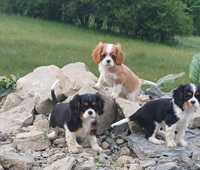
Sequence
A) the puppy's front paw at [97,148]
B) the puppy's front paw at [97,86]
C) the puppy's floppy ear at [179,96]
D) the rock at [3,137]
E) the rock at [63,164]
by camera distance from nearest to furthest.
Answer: the rock at [63,164], the puppy's floppy ear at [179,96], the puppy's front paw at [97,148], the rock at [3,137], the puppy's front paw at [97,86]

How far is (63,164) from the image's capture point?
24.8 feet

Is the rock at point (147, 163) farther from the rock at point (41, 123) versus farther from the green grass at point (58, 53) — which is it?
the green grass at point (58, 53)

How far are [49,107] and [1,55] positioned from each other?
29.2 feet

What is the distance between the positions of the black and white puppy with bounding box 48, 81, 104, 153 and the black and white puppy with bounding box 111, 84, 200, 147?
459 mm

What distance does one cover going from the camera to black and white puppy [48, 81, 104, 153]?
775 centimetres

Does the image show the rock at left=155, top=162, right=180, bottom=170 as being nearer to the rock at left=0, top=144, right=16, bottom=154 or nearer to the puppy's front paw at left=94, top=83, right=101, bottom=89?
the rock at left=0, top=144, right=16, bottom=154

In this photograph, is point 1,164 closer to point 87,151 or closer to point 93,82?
point 87,151

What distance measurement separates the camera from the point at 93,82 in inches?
396

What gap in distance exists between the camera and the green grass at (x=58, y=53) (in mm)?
16969

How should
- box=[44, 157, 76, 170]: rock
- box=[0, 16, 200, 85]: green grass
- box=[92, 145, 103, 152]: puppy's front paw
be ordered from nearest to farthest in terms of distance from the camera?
box=[44, 157, 76, 170]: rock, box=[92, 145, 103, 152]: puppy's front paw, box=[0, 16, 200, 85]: green grass

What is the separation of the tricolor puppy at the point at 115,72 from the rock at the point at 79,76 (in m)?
0.27

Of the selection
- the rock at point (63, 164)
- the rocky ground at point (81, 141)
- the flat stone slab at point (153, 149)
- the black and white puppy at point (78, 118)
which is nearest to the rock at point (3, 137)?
the rocky ground at point (81, 141)

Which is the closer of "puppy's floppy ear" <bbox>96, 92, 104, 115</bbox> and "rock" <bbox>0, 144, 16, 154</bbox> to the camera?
"puppy's floppy ear" <bbox>96, 92, 104, 115</bbox>

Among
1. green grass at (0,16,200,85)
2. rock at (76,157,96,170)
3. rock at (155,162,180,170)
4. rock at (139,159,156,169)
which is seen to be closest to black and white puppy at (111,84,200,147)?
rock at (139,159,156,169)
